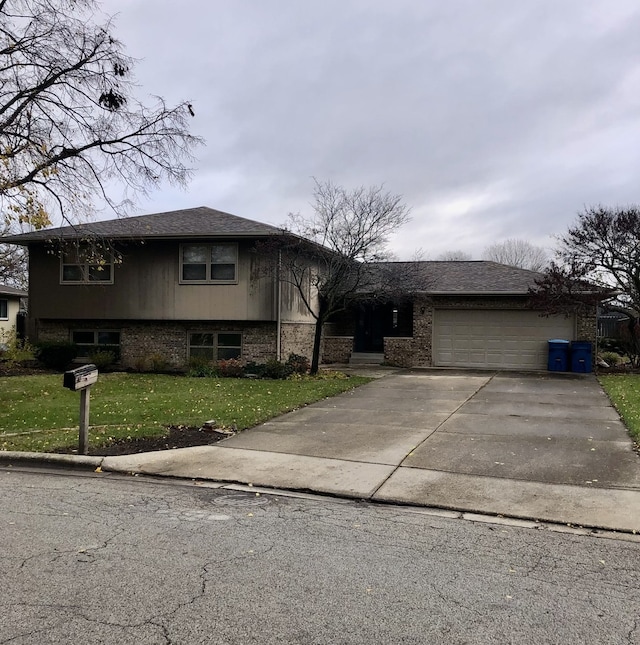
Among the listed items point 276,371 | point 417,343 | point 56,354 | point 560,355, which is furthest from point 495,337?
point 56,354

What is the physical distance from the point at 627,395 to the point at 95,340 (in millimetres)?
16822

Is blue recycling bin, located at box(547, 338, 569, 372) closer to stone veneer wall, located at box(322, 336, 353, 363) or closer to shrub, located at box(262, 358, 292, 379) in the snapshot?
stone veneer wall, located at box(322, 336, 353, 363)

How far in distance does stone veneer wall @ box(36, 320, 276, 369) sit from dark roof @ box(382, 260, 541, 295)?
528cm

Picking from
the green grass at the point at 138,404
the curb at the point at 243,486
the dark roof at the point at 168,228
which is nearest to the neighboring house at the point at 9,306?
the dark roof at the point at 168,228

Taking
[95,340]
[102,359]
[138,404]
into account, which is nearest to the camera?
[138,404]

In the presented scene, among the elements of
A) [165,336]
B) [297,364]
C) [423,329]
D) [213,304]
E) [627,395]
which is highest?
[213,304]

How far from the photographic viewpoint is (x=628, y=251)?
1906 cm

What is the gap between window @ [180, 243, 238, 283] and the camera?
19172 mm

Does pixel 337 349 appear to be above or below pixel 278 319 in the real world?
below

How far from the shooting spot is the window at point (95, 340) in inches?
814

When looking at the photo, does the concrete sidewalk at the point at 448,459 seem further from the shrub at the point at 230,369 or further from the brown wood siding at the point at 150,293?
the brown wood siding at the point at 150,293

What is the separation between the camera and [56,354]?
63.1ft

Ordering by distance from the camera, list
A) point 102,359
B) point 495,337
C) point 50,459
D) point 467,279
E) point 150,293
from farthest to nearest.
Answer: point 467,279, point 495,337, point 150,293, point 102,359, point 50,459

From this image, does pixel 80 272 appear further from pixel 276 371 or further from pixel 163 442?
pixel 163 442
